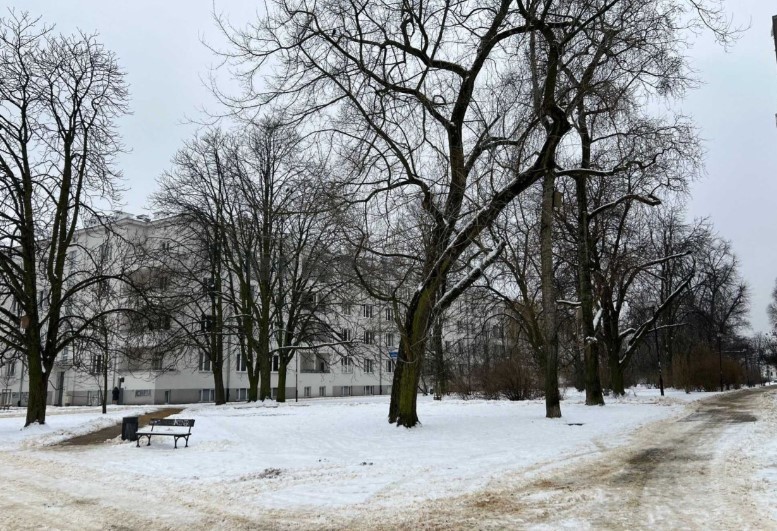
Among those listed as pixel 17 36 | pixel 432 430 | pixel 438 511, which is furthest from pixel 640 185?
pixel 17 36

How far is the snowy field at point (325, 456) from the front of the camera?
27.4ft

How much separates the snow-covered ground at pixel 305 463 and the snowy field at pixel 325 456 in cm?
2

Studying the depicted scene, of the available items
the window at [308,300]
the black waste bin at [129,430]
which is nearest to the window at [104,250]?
the black waste bin at [129,430]

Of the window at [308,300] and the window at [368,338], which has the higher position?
the window at [308,300]

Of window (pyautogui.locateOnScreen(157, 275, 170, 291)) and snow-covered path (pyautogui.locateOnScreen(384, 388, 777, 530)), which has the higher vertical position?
window (pyautogui.locateOnScreen(157, 275, 170, 291))

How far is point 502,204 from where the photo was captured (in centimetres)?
1570

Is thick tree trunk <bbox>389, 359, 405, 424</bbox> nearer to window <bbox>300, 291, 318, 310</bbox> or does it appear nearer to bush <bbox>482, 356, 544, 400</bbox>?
window <bbox>300, 291, 318, 310</bbox>

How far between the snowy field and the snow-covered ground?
0.02 m

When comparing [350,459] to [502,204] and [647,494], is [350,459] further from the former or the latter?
[502,204]

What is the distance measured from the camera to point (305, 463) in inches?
432

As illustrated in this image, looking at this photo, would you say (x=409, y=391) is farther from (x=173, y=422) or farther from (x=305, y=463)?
(x=173, y=422)

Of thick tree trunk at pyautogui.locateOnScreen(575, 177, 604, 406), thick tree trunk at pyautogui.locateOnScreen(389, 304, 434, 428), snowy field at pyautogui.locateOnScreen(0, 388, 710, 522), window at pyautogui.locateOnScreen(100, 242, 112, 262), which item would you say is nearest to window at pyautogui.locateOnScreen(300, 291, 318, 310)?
window at pyautogui.locateOnScreen(100, 242, 112, 262)

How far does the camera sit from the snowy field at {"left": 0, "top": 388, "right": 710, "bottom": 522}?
834 cm

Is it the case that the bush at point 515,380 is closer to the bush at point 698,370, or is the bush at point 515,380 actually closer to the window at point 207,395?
the bush at point 698,370
